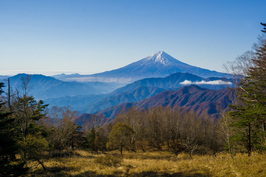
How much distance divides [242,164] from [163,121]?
4113 cm

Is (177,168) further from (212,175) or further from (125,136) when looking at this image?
(125,136)

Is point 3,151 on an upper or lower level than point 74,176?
upper

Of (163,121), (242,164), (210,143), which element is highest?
(242,164)

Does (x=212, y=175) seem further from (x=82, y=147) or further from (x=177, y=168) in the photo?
(x=82, y=147)

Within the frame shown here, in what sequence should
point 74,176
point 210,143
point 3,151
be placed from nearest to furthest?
point 3,151, point 74,176, point 210,143


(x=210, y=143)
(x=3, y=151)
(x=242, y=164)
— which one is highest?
(x=3, y=151)

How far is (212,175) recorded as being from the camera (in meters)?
9.33

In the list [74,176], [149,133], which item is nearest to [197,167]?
[74,176]

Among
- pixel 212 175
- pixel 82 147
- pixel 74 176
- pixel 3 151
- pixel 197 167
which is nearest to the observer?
pixel 212 175

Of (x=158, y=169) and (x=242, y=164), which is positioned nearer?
(x=242, y=164)

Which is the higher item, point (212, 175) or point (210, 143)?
point (212, 175)

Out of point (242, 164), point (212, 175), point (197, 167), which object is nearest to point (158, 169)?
point (197, 167)

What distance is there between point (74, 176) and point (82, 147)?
26.7 m

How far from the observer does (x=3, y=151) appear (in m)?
10.1
